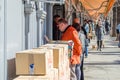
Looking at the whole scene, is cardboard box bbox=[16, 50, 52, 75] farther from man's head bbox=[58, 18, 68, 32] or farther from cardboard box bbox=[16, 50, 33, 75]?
man's head bbox=[58, 18, 68, 32]

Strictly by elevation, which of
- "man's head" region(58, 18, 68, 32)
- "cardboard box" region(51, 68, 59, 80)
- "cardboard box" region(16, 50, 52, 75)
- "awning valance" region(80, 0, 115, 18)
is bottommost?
"cardboard box" region(51, 68, 59, 80)

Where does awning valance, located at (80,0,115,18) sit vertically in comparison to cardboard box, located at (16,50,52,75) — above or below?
above

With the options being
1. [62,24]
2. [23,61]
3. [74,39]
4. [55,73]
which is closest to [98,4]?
[74,39]

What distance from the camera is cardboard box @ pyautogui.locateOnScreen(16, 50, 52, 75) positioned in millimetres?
5043

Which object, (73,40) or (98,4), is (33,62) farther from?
(98,4)

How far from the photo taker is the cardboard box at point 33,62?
5.04m

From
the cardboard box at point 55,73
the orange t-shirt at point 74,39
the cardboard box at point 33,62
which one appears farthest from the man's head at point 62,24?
the cardboard box at point 33,62

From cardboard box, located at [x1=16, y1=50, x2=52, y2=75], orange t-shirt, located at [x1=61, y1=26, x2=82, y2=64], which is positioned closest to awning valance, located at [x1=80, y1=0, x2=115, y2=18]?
orange t-shirt, located at [x1=61, y1=26, x2=82, y2=64]

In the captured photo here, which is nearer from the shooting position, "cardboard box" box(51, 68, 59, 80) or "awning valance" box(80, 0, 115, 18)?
"cardboard box" box(51, 68, 59, 80)

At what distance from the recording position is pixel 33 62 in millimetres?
5094

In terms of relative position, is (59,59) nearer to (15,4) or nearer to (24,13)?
(15,4)

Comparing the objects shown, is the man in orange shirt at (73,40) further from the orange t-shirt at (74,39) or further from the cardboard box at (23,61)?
the cardboard box at (23,61)

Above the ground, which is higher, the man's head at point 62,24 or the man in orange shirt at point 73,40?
the man's head at point 62,24

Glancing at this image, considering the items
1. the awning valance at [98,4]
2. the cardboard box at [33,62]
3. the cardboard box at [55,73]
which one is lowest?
the cardboard box at [55,73]
